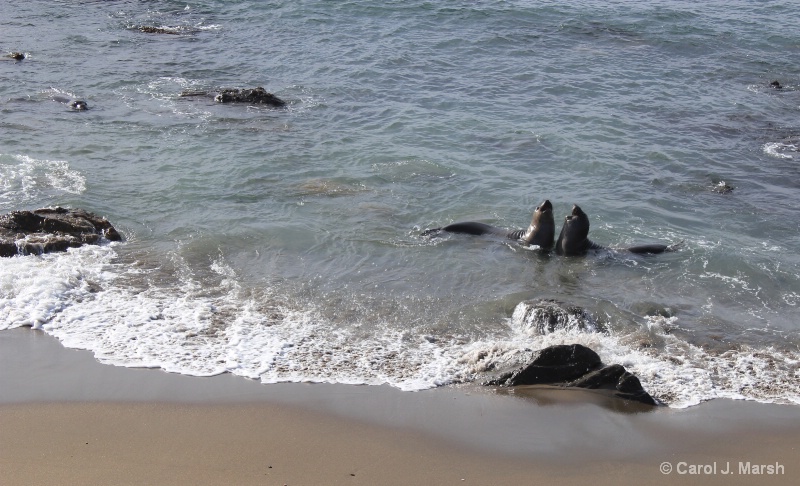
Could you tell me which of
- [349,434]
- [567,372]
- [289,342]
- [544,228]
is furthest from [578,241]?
[349,434]

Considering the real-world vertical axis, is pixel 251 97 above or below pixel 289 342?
above

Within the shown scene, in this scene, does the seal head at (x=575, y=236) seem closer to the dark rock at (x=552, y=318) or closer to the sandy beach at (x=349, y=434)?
the dark rock at (x=552, y=318)

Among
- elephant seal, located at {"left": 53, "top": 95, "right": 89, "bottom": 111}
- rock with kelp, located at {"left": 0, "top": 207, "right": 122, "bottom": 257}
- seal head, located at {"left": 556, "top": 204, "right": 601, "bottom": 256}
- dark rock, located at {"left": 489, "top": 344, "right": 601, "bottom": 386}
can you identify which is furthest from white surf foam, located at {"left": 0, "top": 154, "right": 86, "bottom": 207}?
dark rock, located at {"left": 489, "top": 344, "right": 601, "bottom": 386}

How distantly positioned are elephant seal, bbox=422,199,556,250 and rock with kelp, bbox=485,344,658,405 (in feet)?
12.0

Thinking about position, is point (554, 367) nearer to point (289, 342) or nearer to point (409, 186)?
point (289, 342)

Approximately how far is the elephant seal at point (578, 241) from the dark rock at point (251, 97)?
26.2ft

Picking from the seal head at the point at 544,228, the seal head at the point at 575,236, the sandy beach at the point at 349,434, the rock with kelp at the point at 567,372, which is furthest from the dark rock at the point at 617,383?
the seal head at the point at 544,228

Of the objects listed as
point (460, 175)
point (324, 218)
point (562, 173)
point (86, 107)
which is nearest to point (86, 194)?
point (324, 218)

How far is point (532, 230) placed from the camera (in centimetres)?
Answer: 1085

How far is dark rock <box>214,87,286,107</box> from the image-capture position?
54.0 ft

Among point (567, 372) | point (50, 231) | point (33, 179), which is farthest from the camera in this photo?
point (33, 179)

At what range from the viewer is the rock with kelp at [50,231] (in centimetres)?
968

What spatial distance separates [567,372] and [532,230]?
13.0 ft

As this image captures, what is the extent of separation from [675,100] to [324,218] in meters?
9.34
